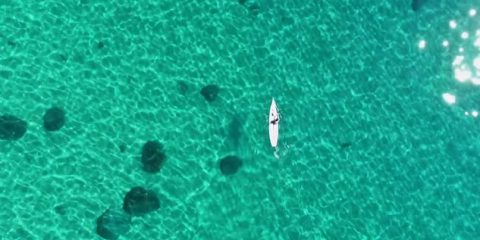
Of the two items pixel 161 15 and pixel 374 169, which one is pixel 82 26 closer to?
pixel 161 15

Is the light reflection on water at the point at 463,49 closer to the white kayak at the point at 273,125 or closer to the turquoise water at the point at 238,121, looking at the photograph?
the turquoise water at the point at 238,121

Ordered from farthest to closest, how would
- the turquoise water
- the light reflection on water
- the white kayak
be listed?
the light reflection on water < the white kayak < the turquoise water

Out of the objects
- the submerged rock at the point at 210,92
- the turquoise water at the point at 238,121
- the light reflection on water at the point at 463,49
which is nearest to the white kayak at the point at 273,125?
the turquoise water at the point at 238,121

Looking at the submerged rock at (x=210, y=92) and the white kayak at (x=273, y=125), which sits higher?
the submerged rock at (x=210, y=92)

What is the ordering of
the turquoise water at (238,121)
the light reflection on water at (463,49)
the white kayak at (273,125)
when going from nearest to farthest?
1. the turquoise water at (238,121)
2. the white kayak at (273,125)
3. the light reflection on water at (463,49)

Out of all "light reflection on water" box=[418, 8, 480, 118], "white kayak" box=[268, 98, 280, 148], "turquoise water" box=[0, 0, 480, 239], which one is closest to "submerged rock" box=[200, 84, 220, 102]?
"turquoise water" box=[0, 0, 480, 239]

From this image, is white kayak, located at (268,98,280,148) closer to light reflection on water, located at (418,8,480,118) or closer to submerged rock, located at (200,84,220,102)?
submerged rock, located at (200,84,220,102)

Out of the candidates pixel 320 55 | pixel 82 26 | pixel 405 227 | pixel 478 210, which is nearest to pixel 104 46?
pixel 82 26

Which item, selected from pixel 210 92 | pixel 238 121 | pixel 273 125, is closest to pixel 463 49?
pixel 273 125
